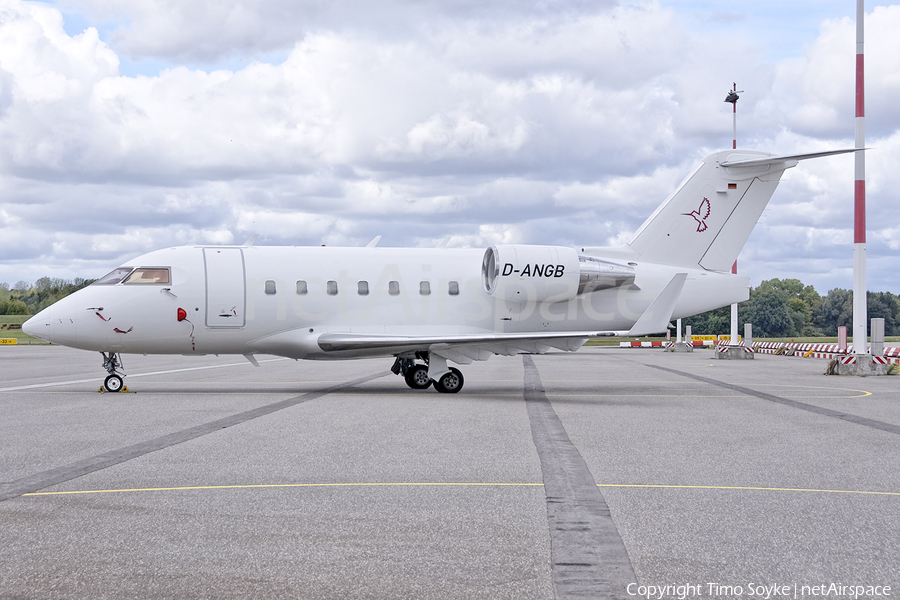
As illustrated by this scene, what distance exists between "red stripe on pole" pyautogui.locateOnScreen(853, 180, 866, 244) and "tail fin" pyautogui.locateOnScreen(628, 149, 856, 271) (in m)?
8.16

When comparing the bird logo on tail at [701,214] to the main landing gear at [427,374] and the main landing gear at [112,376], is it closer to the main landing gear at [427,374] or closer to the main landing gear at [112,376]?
the main landing gear at [427,374]

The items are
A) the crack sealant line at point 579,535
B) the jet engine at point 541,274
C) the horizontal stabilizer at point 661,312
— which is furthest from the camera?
the jet engine at point 541,274

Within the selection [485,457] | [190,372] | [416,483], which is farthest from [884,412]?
[190,372]

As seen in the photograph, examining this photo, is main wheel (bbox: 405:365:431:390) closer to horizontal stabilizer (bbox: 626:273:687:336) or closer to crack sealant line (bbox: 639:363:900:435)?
horizontal stabilizer (bbox: 626:273:687:336)

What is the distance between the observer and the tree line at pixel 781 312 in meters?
144

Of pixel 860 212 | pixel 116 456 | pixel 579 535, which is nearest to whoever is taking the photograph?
pixel 579 535

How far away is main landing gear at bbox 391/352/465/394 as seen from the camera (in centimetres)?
2008

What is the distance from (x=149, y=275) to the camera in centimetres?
1978

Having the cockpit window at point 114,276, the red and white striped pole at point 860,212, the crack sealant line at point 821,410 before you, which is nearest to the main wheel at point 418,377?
the cockpit window at point 114,276

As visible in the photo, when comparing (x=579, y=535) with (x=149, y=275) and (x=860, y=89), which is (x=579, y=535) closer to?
(x=149, y=275)

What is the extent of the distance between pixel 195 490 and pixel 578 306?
567 inches

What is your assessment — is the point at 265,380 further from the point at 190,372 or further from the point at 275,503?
the point at 275,503

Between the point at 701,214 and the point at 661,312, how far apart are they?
5087 mm

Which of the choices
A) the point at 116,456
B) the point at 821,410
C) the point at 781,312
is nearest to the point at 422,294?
the point at 821,410
